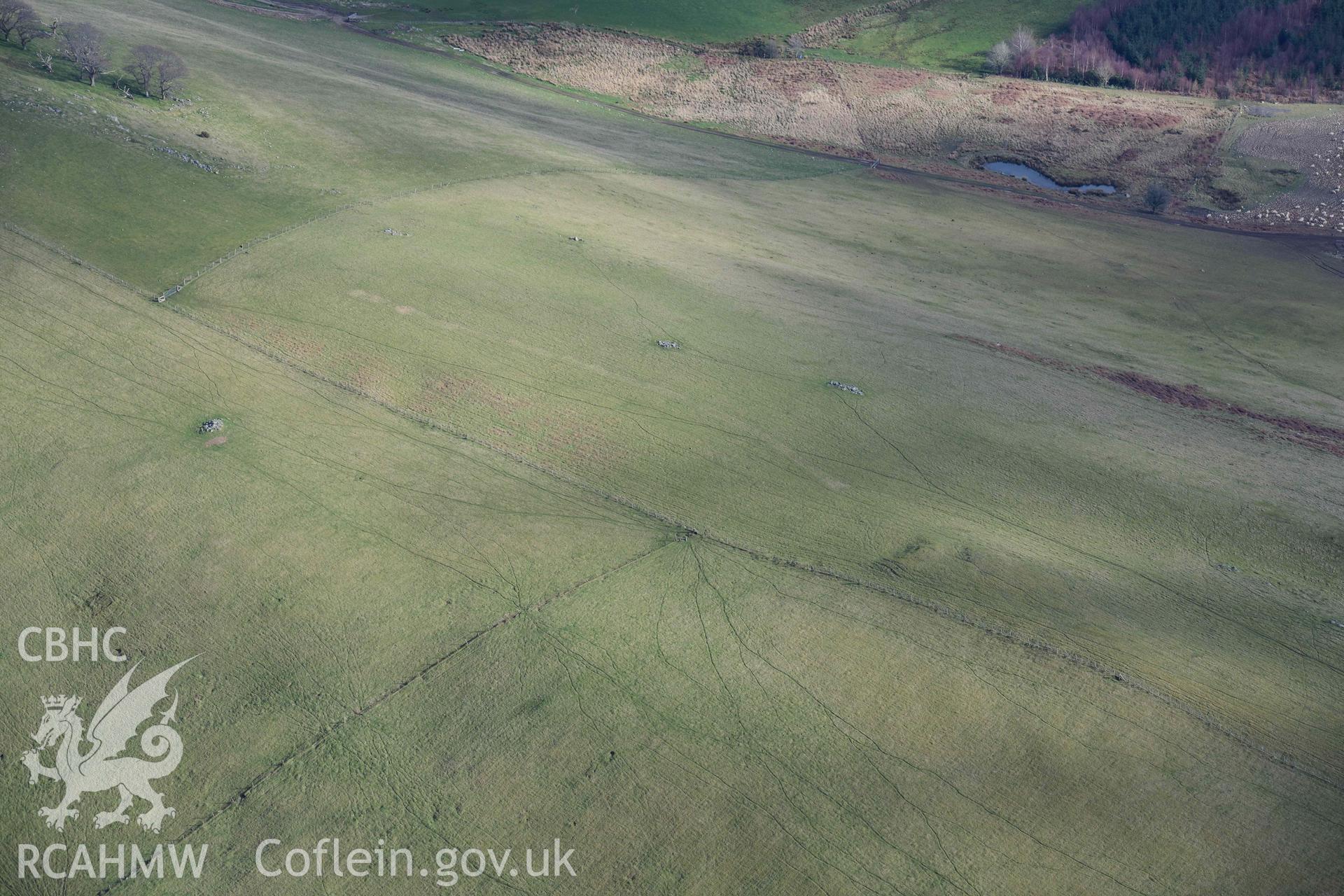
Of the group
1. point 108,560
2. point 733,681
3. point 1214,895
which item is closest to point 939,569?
point 733,681

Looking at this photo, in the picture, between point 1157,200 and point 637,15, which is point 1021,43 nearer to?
point 1157,200

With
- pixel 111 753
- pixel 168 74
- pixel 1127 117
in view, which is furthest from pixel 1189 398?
pixel 168 74

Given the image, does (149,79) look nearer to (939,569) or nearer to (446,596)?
(446,596)

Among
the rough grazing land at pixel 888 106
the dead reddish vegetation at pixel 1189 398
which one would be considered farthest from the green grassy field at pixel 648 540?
the rough grazing land at pixel 888 106

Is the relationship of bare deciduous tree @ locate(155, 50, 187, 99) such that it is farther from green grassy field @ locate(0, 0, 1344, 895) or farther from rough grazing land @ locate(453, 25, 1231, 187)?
rough grazing land @ locate(453, 25, 1231, 187)

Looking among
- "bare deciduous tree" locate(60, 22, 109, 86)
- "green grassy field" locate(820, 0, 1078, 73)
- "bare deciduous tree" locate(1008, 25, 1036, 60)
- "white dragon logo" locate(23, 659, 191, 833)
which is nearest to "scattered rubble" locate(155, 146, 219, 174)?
"bare deciduous tree" locate(60, 22, 109, 86)

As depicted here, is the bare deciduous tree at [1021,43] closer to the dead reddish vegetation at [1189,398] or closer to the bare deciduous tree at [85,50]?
the dead reddish vegetation at [1189,398]

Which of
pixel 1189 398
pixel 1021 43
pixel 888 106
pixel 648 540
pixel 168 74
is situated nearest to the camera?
pixel 648 540
